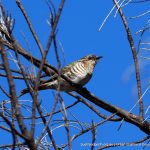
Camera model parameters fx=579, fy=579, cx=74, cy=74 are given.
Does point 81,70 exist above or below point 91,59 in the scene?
below

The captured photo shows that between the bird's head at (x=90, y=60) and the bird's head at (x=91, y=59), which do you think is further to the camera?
the bird's head at (x=91, y=59)

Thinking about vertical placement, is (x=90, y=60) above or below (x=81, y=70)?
above

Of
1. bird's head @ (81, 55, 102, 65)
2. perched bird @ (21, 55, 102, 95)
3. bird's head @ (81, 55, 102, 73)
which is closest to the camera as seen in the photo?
perched bird @ (21, 55, 102, 95)

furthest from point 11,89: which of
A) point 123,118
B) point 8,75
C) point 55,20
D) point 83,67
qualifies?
point 83,67

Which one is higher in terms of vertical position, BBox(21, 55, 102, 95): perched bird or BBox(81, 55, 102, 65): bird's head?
BBox(81, 55, 102, 65): bird's head

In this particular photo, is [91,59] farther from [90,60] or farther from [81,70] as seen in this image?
[81,70]

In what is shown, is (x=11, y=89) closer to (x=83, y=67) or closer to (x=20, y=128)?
(x=20, y=128)

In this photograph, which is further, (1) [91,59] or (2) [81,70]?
(1) [91,59]

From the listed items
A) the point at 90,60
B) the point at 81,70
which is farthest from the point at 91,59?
the point at 81,70

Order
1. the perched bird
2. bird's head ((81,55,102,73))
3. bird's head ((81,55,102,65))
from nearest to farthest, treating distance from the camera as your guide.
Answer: the perched bird, bird's head ((81,55,102,73)), bird's head ((81,55,102,65))

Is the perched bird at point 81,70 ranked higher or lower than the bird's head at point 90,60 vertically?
lower

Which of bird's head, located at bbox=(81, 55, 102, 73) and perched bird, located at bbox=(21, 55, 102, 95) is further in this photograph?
bird's head, located at bbox=(81, 55, 102, 73)

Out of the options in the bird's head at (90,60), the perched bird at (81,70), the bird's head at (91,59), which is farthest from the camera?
the bird's head at (91,59)

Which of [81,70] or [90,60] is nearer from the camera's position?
[81,70]
